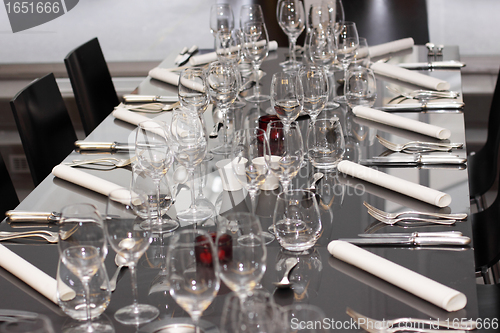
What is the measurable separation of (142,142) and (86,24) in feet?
12.2

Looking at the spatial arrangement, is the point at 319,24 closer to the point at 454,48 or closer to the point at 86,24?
the point at 454,48

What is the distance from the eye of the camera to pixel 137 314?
977 millimetres

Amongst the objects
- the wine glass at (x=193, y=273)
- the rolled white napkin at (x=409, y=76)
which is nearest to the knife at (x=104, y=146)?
the wine glass at (x=193, y=273)

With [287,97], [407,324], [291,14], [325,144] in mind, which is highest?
[291,14]

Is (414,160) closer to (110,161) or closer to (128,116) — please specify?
(110,161)

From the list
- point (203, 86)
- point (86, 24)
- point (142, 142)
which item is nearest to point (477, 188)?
point (203, 86)

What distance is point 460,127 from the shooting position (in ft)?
5.84

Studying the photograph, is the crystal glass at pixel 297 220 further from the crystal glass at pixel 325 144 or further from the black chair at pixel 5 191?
the black chair at pixel 5 191

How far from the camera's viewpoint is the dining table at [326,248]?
982mm

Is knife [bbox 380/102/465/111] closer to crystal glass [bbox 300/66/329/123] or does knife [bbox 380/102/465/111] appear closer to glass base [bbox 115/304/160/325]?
crystal glass [bbox 300/66/329/123]

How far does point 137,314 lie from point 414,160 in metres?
0.93

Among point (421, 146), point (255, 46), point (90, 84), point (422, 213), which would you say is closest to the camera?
point (422, 213)

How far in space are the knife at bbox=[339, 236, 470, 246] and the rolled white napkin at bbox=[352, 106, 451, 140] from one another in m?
0.61

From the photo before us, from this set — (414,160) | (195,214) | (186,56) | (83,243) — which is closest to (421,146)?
(414,160)
